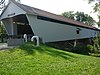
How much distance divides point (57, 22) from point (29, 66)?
1846 cm

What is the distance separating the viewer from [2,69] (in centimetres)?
786

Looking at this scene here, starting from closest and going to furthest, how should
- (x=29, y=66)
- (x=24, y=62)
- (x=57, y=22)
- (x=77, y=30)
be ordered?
(x=29, y=66) → (x=24, y=62) → (x=57, y=22) → (x=77, y=30)

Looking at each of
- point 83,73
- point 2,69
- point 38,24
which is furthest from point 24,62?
point 38,24

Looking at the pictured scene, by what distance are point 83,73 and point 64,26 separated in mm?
20414

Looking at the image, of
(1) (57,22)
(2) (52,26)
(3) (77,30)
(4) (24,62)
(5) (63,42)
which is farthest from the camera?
(3) (77,30)

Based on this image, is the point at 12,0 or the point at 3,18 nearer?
the point at 12,0

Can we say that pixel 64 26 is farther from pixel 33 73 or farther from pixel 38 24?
pixel 33 73

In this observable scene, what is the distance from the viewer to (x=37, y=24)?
864 inches

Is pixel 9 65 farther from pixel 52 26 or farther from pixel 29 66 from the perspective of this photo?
pixel 52 26

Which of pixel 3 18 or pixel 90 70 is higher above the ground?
pixel 3 18

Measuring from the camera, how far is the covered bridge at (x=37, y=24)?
21562 millimetres

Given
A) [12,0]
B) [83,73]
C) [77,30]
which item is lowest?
[83,73]

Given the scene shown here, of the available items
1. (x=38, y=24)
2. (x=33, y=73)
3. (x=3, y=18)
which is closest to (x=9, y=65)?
(x=33, y=73)

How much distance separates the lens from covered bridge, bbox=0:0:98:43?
21.6m
